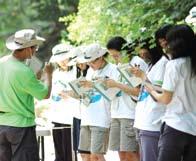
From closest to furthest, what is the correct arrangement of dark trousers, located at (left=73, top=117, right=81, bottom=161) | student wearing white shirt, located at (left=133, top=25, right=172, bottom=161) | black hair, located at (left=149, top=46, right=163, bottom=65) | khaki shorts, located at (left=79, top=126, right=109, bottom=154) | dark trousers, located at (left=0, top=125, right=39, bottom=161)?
student wearing white shirt, located at (left=133, top=25, right=172, bottom=161)
black hair, located at (left=149, top=46, right=163, bottom=65)
dark trousers, located at (left=0, top=125, right=39, bottom=161)
khaki shorts, located at (left=79, top=126, right=109, bottom=154)
dark trousers, located at (left=73, top=117, right=81, bottom=161)

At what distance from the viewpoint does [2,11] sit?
33.9ft

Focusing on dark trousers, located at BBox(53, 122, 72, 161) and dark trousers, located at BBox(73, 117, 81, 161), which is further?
dark trousers, located at BBox(53, 122, 72, 161)

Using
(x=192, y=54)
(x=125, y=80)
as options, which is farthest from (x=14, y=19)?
(x=192, y=54)

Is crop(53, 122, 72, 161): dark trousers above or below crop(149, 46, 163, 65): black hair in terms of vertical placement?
below

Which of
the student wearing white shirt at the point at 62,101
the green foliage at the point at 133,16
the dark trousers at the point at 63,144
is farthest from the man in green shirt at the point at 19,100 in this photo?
the dark trousers at the point at 63,144

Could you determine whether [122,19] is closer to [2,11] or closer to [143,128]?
[143,128]

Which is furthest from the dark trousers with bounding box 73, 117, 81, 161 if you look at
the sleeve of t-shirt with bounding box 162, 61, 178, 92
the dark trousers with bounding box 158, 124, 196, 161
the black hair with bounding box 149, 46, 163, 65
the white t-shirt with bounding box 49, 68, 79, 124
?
the sleeve of t-shirt with bounding box 162, 61, 178, 92

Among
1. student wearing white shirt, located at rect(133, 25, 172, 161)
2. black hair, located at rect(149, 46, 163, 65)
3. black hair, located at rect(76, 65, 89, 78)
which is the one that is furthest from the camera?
black hair, located at rect(76, 65, 89, 78)

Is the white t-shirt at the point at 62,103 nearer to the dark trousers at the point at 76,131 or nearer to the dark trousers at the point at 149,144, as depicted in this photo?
the dark trousers at the point at 76,131

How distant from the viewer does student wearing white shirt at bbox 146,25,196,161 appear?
5.06m

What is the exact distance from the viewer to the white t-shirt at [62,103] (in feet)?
24.5

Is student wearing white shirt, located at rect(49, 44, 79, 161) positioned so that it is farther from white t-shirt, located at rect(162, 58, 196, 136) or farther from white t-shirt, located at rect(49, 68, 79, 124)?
white t-shirt, located at rect(162, 58, 196, 136)

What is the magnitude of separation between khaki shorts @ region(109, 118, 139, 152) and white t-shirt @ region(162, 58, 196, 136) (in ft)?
4.67

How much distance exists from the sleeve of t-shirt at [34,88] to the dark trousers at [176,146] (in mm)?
1277
